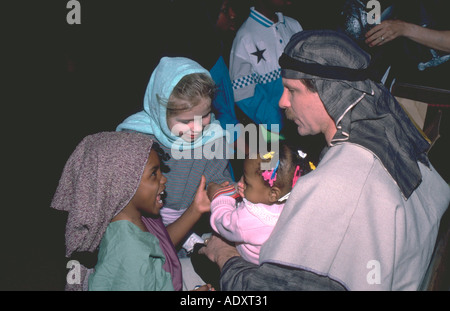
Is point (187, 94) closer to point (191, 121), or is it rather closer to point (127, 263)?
point (191, 121)

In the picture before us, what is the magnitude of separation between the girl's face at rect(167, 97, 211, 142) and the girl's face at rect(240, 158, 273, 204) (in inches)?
19.1

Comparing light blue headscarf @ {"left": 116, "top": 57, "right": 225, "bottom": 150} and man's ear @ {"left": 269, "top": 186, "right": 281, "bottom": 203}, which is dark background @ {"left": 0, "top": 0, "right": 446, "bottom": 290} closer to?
light blue headscarf @ {"left": 116, "top": 57, "right": 225, "bottom": 150}

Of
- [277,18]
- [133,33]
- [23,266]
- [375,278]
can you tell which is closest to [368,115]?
[375,278]

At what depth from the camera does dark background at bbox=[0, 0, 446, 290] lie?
361cm

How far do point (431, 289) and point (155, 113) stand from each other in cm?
189

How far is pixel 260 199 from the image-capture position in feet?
6.75

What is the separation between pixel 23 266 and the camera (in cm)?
379

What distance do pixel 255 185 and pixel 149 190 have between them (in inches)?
24.0

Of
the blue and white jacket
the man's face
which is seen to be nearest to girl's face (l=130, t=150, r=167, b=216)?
the man's face

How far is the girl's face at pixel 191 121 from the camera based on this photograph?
7.63 feet

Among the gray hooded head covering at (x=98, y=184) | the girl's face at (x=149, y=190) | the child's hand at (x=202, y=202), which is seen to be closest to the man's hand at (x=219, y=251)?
the child's hand at (x=202, y=202)

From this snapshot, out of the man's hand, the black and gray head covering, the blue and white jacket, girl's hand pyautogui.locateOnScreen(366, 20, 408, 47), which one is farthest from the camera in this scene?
the blue and white jacket

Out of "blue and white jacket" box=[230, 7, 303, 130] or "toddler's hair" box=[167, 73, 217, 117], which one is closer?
"toddler's hair" box=[167, 73, 217, 117]
